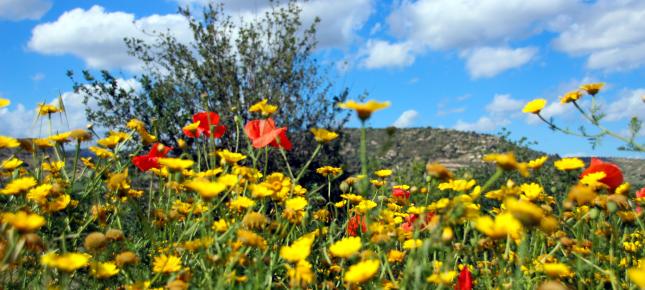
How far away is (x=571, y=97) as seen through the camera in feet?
7.54

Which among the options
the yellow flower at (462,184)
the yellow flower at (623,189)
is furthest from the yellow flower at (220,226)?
the yellow flower at (623,189)

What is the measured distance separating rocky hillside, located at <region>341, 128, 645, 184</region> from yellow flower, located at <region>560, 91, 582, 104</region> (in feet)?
22.0

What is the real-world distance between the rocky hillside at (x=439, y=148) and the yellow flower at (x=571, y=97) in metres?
6.70

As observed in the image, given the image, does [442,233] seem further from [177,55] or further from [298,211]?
[177,55]

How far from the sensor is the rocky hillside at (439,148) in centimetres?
987

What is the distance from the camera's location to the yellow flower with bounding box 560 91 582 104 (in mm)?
2293

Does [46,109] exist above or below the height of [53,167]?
above

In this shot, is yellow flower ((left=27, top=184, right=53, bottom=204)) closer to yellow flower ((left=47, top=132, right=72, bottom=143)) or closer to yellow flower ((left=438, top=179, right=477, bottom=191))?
yellow flower ((left=47, top=132, right=72, bottom=143))

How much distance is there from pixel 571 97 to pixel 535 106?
15 centimetres

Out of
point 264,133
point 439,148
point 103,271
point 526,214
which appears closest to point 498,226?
point 526,214

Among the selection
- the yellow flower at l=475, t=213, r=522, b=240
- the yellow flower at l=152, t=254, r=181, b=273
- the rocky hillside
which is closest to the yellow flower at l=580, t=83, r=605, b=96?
the yellow flower at l=475, t=213, r=522, b=240

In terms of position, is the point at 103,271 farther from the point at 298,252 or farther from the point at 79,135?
the point at 79,135

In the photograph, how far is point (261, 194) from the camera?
168 centimetres

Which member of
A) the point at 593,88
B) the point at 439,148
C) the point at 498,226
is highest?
the point at 593,88
